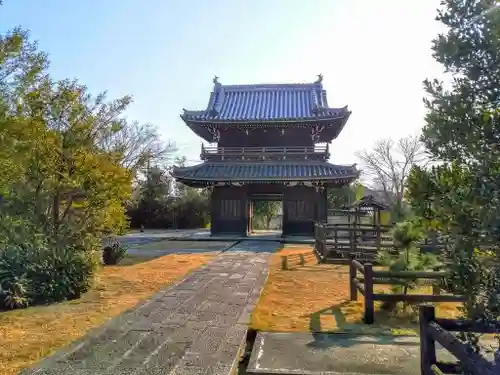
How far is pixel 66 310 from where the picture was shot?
226 inches

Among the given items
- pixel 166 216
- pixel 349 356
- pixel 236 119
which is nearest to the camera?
pixel 349 356

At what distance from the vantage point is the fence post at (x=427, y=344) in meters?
2.74

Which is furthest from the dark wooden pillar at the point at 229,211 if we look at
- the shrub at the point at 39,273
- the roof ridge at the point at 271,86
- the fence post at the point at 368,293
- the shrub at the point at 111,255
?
the fence post at the point at 368,293

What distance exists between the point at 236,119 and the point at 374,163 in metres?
23.2

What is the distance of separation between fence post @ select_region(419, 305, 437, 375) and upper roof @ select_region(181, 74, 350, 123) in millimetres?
17022

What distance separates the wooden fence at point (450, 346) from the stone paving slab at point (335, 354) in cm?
83

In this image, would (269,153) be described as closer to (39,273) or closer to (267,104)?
(267,104)

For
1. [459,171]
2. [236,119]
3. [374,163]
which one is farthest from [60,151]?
[374,163]

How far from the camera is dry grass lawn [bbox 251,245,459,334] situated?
500cm

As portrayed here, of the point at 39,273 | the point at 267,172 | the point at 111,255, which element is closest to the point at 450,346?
the point at 39,273

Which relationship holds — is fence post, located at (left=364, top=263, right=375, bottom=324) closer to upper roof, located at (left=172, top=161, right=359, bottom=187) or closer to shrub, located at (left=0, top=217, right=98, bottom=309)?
shrub, located at (left=0, top=217, right=98, bottom=309)

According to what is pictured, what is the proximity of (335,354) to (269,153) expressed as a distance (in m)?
16.4

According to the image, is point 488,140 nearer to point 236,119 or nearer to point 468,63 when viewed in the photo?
point 468,63

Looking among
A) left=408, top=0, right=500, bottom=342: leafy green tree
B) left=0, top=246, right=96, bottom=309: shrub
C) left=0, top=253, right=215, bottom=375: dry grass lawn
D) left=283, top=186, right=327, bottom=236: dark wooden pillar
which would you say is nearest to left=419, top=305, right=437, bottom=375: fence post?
left=408, top=0, right=500, bottom=342: leafy green tree
